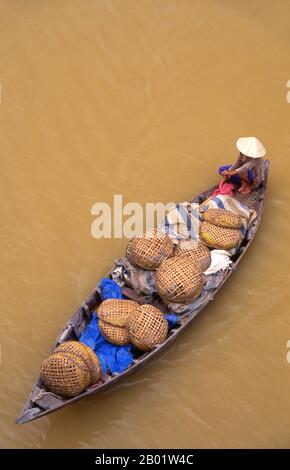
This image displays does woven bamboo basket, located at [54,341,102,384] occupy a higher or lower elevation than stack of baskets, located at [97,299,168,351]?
lower

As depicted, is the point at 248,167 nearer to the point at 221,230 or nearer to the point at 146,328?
the point at 221,230

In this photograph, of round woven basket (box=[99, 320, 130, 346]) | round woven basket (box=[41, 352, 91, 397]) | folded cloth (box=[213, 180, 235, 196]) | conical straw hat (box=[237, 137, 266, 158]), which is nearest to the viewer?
round woven basket (box=[41, 352, 91, 397])

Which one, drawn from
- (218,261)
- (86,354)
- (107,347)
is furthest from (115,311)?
(218,261)

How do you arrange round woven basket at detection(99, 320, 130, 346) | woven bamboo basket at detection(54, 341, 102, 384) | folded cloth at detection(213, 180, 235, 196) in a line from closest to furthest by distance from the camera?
woven bamboo basket at detection(54, 341, 102, 384) < round woven basket at detection(99, 320, 130, 346) < folded cloth at detection(213, 180, 235, 196)

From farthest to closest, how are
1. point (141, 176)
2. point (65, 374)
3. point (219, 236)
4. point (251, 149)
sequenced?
1. point (141, 176)
2. point (251, 149)
3. point (219, 236)
4. point (65, 374)

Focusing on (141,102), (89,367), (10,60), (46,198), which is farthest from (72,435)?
(10,60)

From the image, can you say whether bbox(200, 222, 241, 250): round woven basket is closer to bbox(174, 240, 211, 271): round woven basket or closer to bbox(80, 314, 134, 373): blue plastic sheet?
bbox(174, 240, 211, 271): round woven basket

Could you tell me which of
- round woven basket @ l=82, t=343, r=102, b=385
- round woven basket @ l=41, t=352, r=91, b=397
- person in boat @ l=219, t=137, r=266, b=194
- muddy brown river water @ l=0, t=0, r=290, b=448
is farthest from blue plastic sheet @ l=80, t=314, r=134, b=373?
person in boat @ l=219, t=137, r=266, b=194

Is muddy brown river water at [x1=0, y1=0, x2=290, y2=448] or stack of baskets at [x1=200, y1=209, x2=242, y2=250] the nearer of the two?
muddy brown river water at [x1=0, y1=0, x2=290, y2=448]
